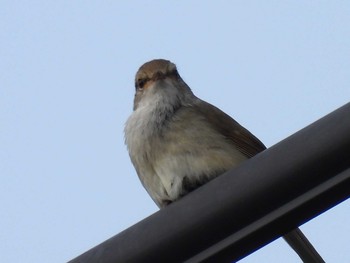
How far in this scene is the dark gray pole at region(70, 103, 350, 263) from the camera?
249 centimetres

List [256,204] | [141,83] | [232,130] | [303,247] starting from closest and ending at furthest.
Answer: [256,204]
[303,247]
[232,130]
[141,83]

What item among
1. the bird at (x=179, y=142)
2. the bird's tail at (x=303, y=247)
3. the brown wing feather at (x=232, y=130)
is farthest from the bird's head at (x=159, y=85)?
the bird's tail at (x=303, y=247)

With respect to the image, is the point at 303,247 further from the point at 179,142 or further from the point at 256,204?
the point at 256,204

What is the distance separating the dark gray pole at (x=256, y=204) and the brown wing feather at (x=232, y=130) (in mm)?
3084

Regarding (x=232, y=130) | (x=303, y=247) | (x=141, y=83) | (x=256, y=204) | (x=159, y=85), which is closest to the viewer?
(x=256, y=204)

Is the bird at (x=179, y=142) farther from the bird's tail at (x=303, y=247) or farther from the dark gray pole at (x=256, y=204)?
the dark gray pole at (x=256, y=204)

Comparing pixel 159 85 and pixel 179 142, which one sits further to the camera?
pixel 159 85

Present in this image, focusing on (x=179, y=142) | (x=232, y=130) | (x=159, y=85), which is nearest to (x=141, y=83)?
(x=159, y=85)

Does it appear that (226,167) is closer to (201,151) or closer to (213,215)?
(201,151)

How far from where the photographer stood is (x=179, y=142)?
209 inches

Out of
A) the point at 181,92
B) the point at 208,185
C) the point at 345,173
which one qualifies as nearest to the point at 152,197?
the point at 181,92

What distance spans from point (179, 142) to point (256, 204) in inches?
109

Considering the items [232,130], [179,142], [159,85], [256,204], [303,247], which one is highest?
[159,85]

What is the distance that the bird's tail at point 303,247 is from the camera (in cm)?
467
